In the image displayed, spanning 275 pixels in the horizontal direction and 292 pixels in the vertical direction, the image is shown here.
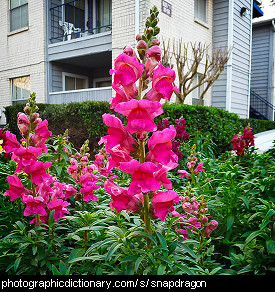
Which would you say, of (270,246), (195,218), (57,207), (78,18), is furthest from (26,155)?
(78,18)

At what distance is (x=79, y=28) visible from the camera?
11.9 metres

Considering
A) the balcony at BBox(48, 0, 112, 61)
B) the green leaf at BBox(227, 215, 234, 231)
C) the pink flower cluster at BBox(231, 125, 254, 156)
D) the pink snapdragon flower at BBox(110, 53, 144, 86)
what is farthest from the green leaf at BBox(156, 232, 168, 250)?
the balcony at BBox(48, 0, 112, 61)

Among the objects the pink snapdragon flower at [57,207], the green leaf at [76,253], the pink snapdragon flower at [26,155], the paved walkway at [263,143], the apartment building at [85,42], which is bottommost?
the green leaf at [76,253]

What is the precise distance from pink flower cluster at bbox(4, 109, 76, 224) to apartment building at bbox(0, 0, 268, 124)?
26.3 feet

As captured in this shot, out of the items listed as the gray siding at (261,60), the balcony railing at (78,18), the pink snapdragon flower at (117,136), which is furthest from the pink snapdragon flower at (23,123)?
the gray siding at (261,60)

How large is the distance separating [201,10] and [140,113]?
1169 centimetres

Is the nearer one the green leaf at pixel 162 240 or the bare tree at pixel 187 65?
the green leaf at pixel 162 240

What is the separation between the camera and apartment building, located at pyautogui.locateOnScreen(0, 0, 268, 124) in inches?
403

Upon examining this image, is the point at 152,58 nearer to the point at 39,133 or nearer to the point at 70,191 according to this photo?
the point at 39,133

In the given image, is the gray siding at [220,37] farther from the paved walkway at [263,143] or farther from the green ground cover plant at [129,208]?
the green ground cover plant at [129,208]

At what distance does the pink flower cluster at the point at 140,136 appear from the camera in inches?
49.5
